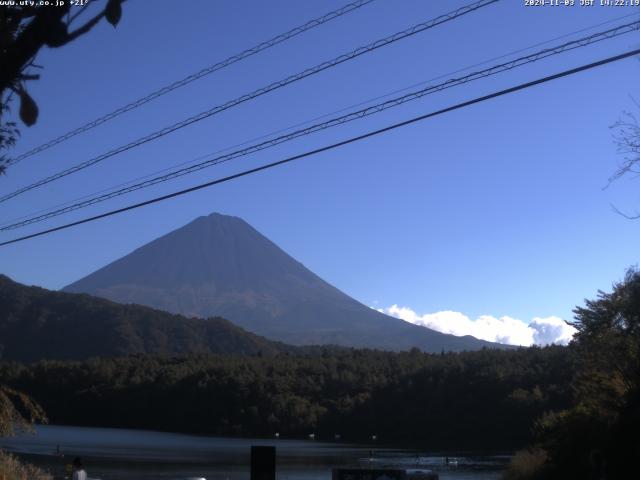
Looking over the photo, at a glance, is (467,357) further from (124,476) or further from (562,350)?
(124,476)

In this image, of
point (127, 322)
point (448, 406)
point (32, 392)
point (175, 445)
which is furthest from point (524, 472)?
point (127, 322)

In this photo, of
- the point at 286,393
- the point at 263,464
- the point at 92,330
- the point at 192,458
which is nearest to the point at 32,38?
the point at 263,464

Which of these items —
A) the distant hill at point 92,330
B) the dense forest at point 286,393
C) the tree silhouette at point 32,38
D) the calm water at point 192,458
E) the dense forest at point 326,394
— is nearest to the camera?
the tree silhouette at point 32,38

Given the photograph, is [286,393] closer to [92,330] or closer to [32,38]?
[92,330]

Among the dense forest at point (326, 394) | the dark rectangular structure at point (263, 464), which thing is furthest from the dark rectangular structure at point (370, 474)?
the dense forest at point (326, 394)

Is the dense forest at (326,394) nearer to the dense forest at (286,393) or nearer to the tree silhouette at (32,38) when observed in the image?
the dense forest at (286,393)
